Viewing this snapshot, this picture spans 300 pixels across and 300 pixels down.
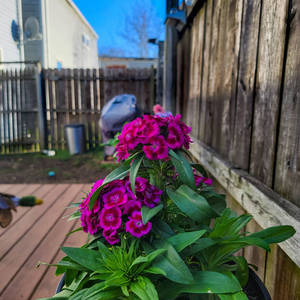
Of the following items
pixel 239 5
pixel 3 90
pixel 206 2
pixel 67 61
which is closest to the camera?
pixel 239 5

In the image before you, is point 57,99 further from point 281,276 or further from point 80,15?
point 80,15

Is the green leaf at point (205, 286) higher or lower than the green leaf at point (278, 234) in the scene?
lower

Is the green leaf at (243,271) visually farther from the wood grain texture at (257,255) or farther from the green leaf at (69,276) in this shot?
the green leaf at (69,276)

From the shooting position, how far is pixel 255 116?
139 centimetres

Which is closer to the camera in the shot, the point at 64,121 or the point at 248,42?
the point at 248,42

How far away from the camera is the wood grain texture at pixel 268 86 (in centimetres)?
114

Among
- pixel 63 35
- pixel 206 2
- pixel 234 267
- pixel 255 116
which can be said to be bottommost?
pixel 234 267

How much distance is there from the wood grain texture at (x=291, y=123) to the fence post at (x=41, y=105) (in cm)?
655

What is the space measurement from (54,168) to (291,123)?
4888 millimetres

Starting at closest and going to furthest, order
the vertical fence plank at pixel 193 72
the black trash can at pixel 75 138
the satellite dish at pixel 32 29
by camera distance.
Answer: the vertical fence plank at pixel 193 72, the black trash can at pixel 75 138, the satellite dish at pixel 32 29

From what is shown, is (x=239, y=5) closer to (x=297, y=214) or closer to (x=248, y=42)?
(x=248, y=42)

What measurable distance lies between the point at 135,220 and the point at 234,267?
0.41m

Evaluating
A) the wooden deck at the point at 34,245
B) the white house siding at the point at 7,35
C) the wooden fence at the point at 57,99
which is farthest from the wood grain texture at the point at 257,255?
the white house siding at the point at 7,35

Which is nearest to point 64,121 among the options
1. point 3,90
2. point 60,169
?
point 3,90
